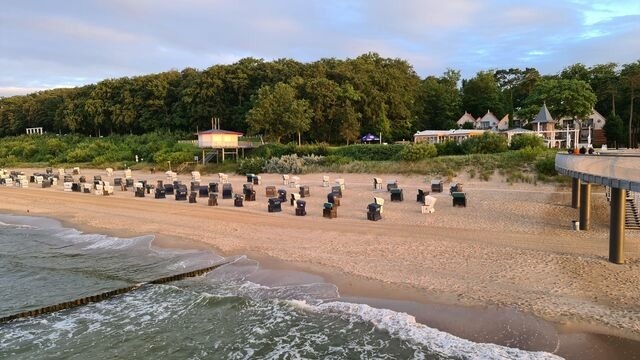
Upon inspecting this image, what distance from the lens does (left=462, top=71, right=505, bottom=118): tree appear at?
225 feet

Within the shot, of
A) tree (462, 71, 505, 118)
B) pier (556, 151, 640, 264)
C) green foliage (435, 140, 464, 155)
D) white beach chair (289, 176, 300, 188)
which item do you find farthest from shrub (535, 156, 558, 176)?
tree (462, 71, 505, 118)

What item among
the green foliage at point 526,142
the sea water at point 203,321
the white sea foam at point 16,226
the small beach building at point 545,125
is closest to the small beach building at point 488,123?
the small beach building at point 545,125

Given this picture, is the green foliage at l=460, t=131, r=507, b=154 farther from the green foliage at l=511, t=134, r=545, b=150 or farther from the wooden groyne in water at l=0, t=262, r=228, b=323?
the wooden groyne in water at l=0, t=262, r=228, b=323

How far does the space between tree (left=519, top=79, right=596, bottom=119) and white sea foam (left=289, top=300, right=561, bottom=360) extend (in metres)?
47.0

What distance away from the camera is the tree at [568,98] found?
49406mm

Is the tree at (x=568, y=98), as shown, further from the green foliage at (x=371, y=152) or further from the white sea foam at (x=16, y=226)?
the white sea foam at (x=16, y=226)

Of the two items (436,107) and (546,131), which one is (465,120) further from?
(546,131)

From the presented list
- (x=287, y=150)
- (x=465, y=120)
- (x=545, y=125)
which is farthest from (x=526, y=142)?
(x=465, y=120)

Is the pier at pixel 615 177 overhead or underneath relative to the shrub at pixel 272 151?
underneath

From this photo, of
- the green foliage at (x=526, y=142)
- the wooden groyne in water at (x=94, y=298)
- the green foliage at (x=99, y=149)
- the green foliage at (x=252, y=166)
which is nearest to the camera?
the wooden groyne in water at (x=94, y=298)

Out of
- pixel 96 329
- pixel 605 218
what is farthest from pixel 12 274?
pixel 605 218

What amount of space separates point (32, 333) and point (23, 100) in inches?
3797

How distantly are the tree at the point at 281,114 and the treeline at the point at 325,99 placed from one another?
0.33 ft

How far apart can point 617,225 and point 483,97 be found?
60.4 meters
